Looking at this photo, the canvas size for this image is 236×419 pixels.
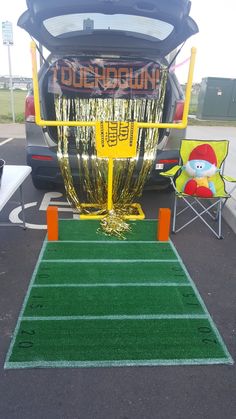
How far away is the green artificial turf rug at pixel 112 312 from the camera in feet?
6.78

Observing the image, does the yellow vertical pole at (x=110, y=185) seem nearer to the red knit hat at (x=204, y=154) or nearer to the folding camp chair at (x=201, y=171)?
the folding camp chair at (x=201, y=171)

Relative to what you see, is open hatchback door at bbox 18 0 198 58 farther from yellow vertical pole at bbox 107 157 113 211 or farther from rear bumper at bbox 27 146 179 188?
yellow vertical pole at bbox 107 157 113 211

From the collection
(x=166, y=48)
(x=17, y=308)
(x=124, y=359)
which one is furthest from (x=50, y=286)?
(x=166, y=48)

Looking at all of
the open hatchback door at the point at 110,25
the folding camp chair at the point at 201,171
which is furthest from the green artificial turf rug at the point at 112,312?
the open hatchback door at the point at 110,25

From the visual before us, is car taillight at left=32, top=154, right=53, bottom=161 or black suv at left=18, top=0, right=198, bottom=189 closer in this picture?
black suv at left=18, top=0, right=198, bottom=189

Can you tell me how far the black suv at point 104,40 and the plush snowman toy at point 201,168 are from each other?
24cm

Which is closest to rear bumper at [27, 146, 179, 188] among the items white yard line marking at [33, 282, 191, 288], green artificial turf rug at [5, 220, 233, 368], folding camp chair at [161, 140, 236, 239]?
folding camp chair at [161, 140, 236, 239]

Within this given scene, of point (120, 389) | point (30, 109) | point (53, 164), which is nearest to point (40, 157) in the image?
point (53, 164)

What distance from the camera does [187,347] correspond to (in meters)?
2.14

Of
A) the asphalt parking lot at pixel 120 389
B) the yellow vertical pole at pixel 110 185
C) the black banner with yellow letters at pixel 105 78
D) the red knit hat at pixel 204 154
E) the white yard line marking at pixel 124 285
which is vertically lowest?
the asphalt parking lot at pixel 120 389

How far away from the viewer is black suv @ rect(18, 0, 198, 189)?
9.70 feet

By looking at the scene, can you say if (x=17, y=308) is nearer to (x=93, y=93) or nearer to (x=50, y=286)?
(x=50, y=286)

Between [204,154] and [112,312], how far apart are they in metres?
2.25

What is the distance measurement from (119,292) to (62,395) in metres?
0.95
